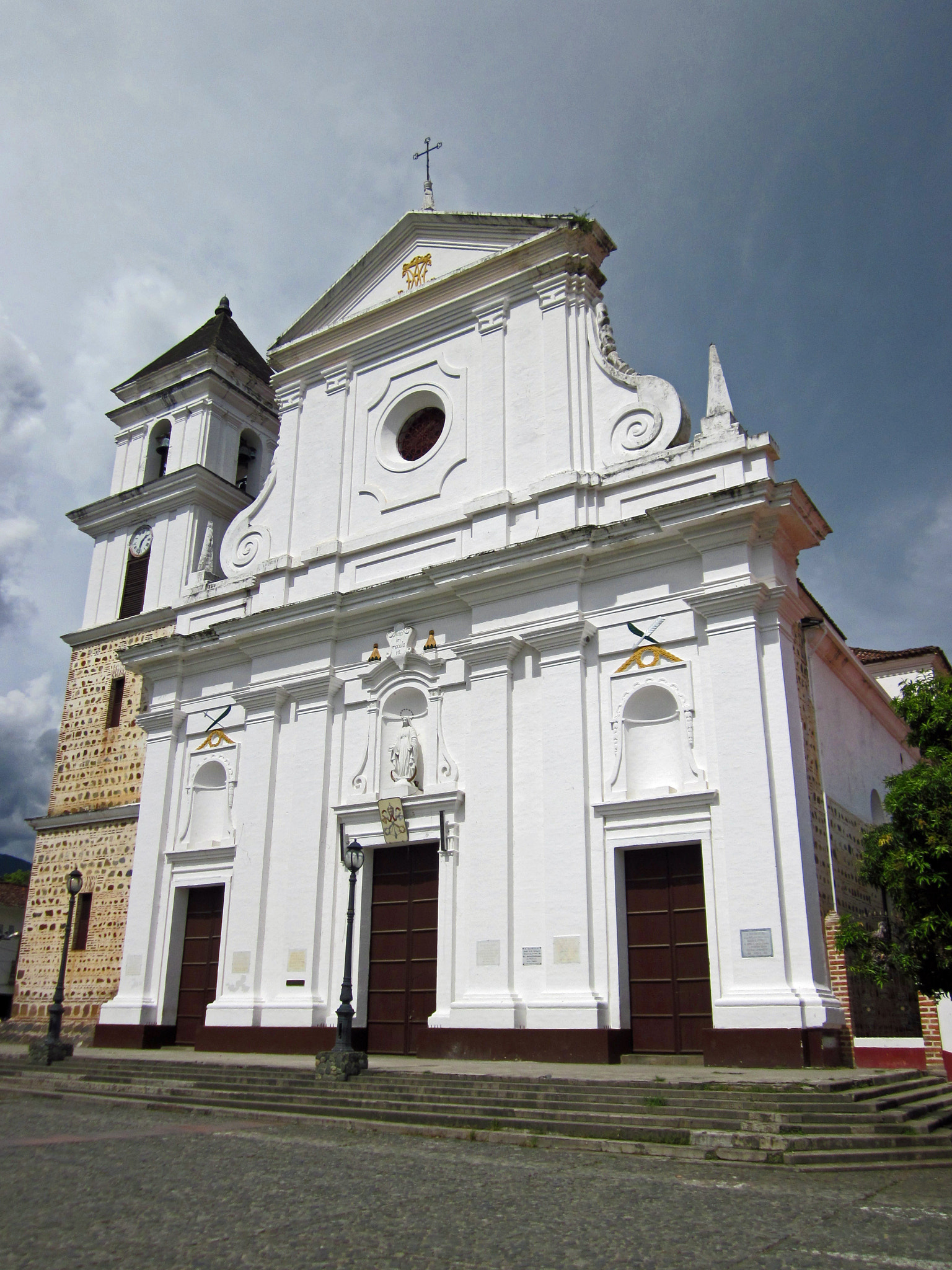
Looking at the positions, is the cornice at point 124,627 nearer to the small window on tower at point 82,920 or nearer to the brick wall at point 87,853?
the brick wall at point 87,853

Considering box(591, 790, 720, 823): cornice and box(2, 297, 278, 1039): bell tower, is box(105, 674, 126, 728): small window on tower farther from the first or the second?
box(591, 790, 720, 823): cornice

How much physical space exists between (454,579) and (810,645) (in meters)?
5.63

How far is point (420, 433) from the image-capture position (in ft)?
63.1

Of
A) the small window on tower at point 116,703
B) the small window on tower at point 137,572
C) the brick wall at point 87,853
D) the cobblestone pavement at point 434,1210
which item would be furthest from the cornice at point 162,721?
the cobblestone pavement at point 434,1210

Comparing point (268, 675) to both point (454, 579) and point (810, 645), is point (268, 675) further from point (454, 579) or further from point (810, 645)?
point (810, 645)

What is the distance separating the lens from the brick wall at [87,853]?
20.4 meters

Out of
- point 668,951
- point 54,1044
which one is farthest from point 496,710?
point 54,1044

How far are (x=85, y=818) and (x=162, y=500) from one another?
24.7ft

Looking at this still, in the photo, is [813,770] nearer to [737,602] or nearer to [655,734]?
[655,734]

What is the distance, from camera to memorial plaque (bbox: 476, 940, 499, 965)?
14.3 metres

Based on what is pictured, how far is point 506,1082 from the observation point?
10.7m

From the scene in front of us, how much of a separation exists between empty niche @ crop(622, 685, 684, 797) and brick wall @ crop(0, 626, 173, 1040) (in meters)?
11.6

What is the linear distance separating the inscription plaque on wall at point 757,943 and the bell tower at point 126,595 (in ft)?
43.0

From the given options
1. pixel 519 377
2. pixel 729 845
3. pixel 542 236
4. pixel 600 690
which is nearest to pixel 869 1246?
pixel 729 845
